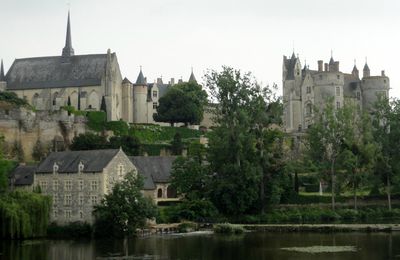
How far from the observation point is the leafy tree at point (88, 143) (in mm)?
77375

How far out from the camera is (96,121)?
8856 centimetres

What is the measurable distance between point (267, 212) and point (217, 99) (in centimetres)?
1120

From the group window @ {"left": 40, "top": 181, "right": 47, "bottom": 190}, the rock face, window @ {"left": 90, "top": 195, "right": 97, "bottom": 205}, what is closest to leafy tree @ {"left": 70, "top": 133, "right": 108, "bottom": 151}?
the rock face

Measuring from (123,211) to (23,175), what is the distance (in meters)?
13.5

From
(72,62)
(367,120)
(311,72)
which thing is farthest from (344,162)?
(72,62)

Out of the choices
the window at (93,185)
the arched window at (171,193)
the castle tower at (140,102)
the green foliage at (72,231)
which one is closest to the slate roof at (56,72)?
the castle tower at (140,102)

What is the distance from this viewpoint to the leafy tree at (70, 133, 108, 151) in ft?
254

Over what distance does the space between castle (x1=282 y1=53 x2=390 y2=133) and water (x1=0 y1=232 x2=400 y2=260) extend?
5222cm

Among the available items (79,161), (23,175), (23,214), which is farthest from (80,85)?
(23,214)

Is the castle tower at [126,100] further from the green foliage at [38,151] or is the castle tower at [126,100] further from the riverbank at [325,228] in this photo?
the riverbank at [325,228]

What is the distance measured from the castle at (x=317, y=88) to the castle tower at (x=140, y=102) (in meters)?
20.0

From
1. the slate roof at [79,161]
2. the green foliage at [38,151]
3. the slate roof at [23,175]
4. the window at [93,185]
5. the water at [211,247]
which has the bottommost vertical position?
the water at [211,247]

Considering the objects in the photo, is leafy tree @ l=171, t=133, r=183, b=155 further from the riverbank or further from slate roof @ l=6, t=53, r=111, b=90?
the riverbank

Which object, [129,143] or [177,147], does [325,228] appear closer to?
[129,143]
